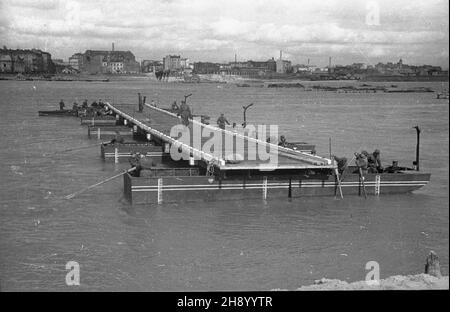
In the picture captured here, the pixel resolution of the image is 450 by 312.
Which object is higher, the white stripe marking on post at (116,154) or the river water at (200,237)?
the white stripe marking on post at (116,154)

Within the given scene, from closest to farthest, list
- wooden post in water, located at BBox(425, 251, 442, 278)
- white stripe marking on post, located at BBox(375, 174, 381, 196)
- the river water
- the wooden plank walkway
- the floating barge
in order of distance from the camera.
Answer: wooden post in water, located at BBox(425, 251, 442, 278)
the river water
the floating barge
the wooden plank walkway
white stripe marking on post, located at BBox(375, 174, 381, 196)

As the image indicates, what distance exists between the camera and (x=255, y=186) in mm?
28766

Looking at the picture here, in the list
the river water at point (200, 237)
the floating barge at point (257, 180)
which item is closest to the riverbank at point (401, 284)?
the river water at point (200, 237)

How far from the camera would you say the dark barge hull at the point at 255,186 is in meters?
27.4

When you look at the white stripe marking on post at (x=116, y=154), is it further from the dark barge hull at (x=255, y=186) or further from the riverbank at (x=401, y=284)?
the riverbank at (x=401, y=284)

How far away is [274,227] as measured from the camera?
25016 mm

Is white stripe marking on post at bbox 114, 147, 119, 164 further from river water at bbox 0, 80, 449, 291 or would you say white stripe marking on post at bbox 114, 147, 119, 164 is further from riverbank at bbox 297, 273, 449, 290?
riverbank at bbox 297, 273, 449, 290

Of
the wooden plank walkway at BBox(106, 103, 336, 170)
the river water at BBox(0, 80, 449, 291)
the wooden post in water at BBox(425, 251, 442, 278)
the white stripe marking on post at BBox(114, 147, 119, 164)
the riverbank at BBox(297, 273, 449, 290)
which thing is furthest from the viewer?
the white stripe marking on post at BBox(114, 147, 119, 164)

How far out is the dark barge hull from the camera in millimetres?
27391

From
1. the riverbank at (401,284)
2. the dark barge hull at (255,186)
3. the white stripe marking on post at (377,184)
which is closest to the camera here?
the riverbank at (401,284)

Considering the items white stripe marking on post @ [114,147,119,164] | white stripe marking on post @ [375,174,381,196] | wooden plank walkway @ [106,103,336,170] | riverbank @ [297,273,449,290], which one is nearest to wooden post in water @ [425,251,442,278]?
riverbank @ [297,273,449,290]

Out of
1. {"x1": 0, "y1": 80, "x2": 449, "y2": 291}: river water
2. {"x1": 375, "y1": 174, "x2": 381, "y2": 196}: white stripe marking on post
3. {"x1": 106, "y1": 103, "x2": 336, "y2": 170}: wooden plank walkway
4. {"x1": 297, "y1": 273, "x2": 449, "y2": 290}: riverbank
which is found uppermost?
{"x1": 106, "y1": 103, "x2": 336, "y2": 170}: wooden plank walkway

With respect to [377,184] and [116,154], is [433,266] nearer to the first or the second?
[377,184]
